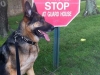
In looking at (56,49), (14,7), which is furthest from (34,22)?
(14,7)

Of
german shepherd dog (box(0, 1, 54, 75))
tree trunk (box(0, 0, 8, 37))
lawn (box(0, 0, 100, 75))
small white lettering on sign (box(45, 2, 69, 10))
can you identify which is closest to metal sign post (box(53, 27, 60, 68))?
lawn (box(0, 0, 100, 75))

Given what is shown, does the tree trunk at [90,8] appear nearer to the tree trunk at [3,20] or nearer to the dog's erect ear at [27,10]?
the tree trunk at [3,20]

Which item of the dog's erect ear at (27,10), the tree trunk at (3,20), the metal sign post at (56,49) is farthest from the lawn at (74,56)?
the dog's erect ear at (27,10)

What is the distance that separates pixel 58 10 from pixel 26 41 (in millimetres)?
979

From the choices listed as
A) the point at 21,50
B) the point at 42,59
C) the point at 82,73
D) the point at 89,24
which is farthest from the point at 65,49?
the point at 89,24

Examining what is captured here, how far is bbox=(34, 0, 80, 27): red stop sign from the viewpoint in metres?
4.51

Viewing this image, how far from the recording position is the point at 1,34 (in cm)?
795

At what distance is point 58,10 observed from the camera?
4.56 m

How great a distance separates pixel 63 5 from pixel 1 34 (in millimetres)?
3905

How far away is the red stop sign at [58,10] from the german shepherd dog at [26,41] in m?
0.52

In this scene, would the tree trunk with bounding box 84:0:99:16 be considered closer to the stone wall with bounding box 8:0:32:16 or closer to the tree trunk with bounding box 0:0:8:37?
the tree trunk with bounding box 0:0:8:37

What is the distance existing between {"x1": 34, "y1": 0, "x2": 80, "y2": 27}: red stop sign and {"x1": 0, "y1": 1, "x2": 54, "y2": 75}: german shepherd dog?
522mm

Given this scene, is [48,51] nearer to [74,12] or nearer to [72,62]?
[72,62]

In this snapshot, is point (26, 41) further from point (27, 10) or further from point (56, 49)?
point (56, 49)
